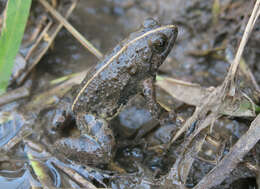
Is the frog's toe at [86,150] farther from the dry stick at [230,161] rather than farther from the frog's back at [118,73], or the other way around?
the dry stick at [230,161]

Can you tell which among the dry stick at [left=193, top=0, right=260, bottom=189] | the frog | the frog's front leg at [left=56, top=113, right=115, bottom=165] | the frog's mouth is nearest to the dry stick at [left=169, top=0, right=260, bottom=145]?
the dry stick at [left=193, top=0, right=260, bottom=189]

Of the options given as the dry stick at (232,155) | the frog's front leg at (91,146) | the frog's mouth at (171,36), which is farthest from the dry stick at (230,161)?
the frog's mouth at (171,36)

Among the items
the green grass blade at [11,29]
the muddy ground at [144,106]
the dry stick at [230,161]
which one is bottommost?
the dry stick at [230,161]

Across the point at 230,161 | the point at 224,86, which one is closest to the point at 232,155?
the point at 230,161

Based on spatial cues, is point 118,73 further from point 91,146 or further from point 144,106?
point 91,146

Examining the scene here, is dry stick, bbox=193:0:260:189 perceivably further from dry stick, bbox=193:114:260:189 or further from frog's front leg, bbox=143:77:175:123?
frog's front leg, bbox=143:77:175:123
